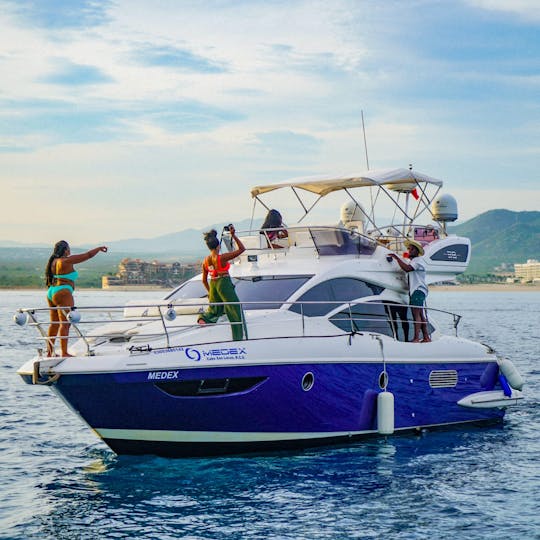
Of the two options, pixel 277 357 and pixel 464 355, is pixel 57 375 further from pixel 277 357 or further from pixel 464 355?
pixel 464 355

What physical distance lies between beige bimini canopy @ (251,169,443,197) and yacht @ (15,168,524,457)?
0.14 ft

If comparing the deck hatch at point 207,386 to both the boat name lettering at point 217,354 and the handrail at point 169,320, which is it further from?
the handrail at point 169,320

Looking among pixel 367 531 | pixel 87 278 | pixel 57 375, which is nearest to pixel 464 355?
pixel 367 531

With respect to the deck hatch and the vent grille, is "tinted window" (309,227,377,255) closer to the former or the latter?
the vent grille

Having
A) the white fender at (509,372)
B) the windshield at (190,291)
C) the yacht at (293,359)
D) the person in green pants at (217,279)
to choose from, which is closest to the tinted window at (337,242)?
the yacht at (293,359)

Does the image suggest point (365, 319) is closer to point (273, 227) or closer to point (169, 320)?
point (273, 227)

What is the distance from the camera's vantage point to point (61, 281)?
12938 millimetres

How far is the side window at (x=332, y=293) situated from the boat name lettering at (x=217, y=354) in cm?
148

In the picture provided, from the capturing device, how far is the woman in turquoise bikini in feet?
41.7

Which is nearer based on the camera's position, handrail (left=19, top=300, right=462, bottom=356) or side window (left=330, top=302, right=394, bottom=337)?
handrail (left=19, top=300, right=462, bottom=356)

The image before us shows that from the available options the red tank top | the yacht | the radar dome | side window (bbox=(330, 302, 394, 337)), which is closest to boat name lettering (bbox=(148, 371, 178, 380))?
the yacht

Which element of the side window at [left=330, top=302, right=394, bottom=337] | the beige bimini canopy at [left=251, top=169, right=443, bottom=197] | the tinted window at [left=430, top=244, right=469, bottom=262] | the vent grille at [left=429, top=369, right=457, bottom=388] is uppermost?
the beige bimini canopy at [left=251, top=169, right=443, bottom=197]

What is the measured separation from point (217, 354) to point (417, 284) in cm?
497

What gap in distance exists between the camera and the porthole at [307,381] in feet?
42.8
